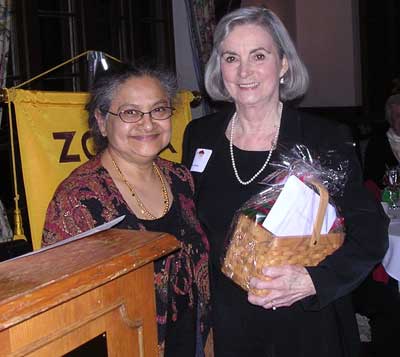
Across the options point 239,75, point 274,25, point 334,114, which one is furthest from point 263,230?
point 334,114

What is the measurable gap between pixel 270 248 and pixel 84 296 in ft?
2.26

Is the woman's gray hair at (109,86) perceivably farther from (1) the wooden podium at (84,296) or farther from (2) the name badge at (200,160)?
(1) the wooden podium at (84,296)

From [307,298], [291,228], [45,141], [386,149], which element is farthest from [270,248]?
[386,149]

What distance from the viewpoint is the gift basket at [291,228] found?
1595 mm

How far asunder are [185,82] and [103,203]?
4.36 meters

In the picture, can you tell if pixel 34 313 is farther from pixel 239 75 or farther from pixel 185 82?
pixel 185 82

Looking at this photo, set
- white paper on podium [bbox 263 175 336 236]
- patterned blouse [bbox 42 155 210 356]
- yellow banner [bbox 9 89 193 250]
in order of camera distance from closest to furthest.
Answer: white paper on podium [bbox 263 175 336 236] < patterned blouse [bbox 42 155 210 356] < yellow banner [bbox 9 89 193 250]

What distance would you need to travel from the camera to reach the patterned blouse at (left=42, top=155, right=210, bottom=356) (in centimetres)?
170

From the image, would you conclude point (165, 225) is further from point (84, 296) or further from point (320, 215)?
point (84, 296)

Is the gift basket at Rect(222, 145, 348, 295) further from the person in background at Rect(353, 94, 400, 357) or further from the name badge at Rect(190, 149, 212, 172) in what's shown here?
the person in background at Rect(353, 94, 400, 357)

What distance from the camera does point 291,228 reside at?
157 cm

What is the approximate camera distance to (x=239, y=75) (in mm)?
1959

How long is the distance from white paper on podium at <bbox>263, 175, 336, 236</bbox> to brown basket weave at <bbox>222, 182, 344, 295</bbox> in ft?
0.05

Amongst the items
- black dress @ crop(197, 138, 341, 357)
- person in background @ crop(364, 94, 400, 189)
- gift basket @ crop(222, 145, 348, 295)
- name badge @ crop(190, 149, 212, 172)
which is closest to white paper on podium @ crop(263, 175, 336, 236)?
gift basket @ crop(222, 145, 348, 295)
